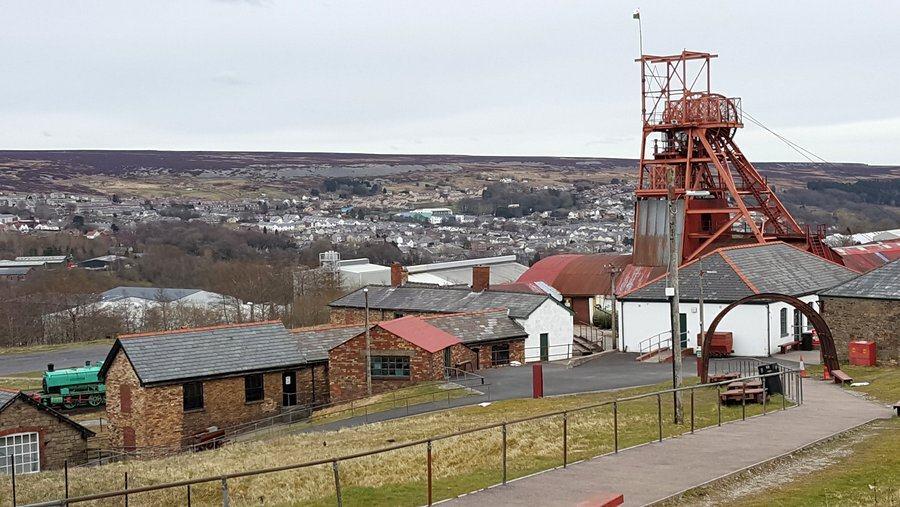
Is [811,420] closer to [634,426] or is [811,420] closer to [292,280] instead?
[634,426]

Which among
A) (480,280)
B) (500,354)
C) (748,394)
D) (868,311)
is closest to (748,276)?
(868,311)

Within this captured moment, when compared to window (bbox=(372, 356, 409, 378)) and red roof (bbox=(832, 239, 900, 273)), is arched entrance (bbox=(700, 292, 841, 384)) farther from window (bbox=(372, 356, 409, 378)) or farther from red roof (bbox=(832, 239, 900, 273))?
red roof (bbox=(832, 239, 900, 273))

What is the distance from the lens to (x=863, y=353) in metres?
40.7

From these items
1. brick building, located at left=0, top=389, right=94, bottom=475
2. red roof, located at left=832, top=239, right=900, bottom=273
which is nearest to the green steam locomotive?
brick building, located at left=0, top=389, right=94, bottom=475

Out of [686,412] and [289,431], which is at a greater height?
[686,412]

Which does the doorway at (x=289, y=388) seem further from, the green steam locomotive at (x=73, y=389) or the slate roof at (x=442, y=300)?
the slate roof at (x=442, y=300)

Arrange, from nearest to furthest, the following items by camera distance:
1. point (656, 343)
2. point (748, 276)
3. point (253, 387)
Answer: point (253, 387)
point (748, 276)
point (656, 343)

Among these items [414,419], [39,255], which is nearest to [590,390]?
[414,419]

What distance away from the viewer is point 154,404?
40.9 meters

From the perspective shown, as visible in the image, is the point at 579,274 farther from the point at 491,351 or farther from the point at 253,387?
the point at 253,387

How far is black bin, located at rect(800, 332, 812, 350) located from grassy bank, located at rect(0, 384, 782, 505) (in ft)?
48.9

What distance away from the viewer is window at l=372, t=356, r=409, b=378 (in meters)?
47.0

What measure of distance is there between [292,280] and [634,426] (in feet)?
266

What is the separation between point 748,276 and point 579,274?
2458 centimetres
